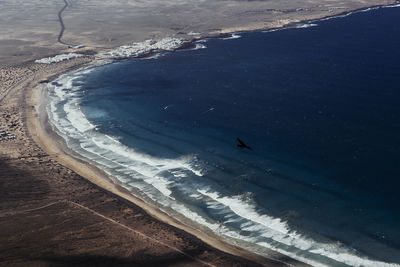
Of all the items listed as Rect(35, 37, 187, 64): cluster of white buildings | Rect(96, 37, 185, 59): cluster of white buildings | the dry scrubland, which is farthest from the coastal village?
Rect(96, 37, 185, 59): cluster of white buildings

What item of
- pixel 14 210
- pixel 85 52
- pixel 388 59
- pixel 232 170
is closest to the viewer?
pixel 14 210

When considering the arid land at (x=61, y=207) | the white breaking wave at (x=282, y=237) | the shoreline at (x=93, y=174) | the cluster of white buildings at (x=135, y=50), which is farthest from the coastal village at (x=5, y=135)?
the cluster of white buildings at (x=135, y=50)

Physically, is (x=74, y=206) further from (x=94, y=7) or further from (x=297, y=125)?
(x=94, y=7)

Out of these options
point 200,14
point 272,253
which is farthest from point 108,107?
point 200,14

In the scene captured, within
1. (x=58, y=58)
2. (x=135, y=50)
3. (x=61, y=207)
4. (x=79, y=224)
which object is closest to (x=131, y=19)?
(x=135, y=50)

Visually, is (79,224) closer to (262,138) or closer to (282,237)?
(282,237)

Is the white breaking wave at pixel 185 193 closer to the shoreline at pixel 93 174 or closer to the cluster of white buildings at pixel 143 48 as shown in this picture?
the shoreline at pixel 93 174

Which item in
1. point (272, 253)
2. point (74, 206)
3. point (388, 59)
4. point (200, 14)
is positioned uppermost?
point (200, 14)
